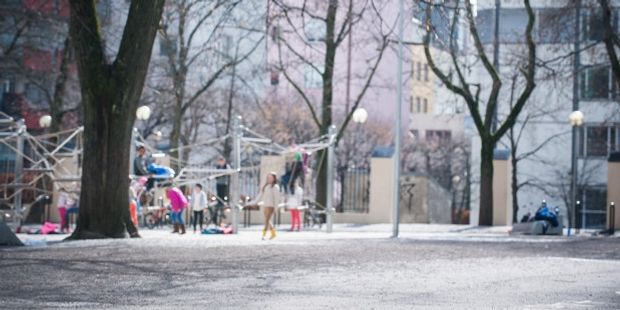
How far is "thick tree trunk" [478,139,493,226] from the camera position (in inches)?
1832

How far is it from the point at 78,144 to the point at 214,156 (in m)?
25.4

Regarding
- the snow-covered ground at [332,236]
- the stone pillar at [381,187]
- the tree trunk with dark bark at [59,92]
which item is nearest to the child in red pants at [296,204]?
the snow-covered ground at [332,236]

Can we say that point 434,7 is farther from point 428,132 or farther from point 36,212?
point 428,132

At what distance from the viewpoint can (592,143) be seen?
229ft

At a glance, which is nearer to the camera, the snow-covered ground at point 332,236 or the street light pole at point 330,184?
the snow-covered ground at point 332,236

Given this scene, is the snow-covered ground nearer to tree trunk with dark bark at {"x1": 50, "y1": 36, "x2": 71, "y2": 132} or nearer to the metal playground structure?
the metal playground structure

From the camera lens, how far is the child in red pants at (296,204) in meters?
40.9

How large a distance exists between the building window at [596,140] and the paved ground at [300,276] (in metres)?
41.5

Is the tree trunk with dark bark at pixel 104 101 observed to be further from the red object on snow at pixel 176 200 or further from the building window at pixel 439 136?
the building window at pixel 439 136

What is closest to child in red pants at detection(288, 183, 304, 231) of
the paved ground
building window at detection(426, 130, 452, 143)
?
the paved ground

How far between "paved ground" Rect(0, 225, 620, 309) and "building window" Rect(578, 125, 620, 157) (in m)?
41.5

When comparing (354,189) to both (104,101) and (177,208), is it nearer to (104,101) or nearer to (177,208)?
(177,208)

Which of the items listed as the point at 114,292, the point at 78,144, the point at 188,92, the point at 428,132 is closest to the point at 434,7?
the point at 114,292

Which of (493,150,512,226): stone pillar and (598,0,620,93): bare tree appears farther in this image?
(493,150,512,226): stone pillar
